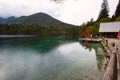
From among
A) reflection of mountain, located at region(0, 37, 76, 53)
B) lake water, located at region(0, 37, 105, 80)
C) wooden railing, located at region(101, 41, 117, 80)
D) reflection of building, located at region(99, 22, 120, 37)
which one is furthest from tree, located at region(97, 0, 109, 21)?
wooden railing, located at region(101, 41, 117, 80)

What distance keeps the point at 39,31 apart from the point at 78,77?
393 feet

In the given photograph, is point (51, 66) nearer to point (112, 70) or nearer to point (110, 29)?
point (112, 70)

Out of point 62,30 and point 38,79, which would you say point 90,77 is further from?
point 62,30

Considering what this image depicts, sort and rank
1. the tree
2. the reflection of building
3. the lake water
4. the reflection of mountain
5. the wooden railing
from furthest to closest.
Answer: the tree, the reflection of building, the reflection of mountain, the lake water, the wooden railing

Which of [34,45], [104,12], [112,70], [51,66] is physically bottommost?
[34,45]

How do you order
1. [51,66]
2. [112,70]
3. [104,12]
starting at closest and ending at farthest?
[112,70], [51,66], [104,12]

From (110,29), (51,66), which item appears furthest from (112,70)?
(110,29)

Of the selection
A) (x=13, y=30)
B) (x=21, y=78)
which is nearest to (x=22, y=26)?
(x=13, y=30)

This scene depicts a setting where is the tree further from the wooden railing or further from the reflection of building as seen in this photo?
the wooden railing

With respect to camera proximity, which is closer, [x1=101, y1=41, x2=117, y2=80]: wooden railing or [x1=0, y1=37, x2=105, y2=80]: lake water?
[x1=101, y1=41, x2=117, y2=80]: wooden railing

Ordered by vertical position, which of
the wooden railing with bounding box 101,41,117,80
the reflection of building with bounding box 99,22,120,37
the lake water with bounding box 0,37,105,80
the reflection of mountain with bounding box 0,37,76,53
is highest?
the reflection of building with bounding box 99,22,120,37

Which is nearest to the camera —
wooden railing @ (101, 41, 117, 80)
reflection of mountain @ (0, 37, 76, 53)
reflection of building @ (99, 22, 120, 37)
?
wooden railing @ (101, 41, 117, 80)

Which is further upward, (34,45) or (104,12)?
(104,12)

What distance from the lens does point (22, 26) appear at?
383ft
